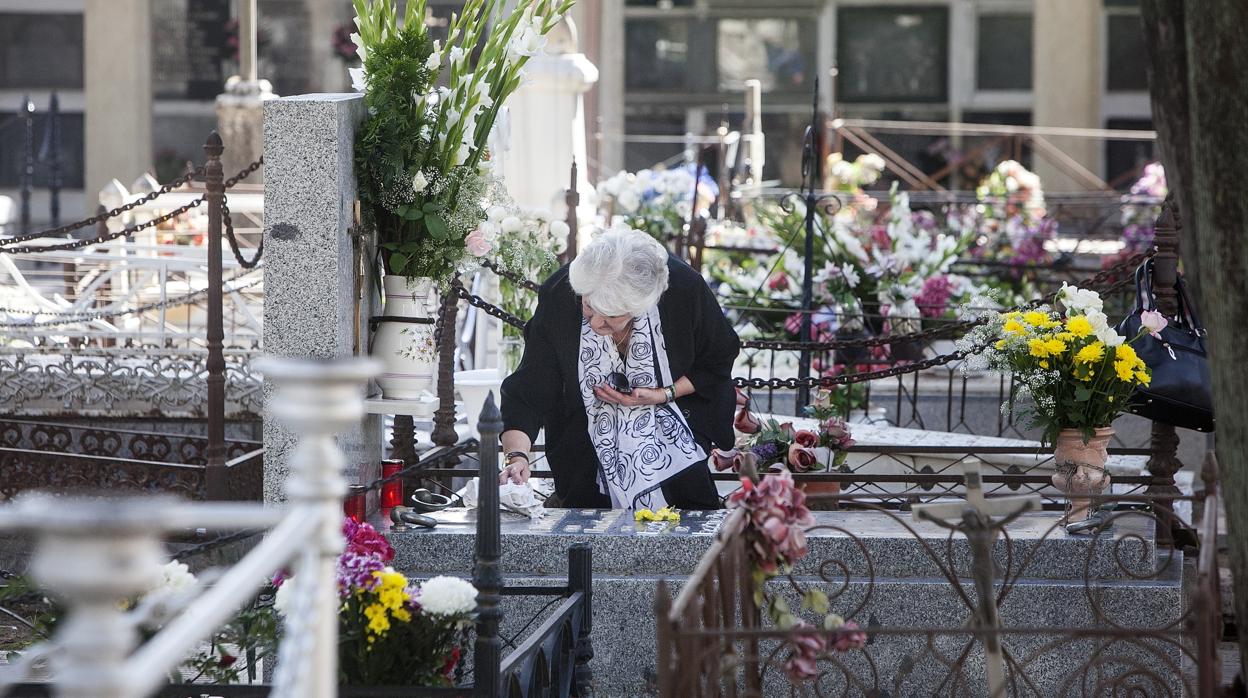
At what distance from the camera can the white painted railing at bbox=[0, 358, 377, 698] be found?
1.60 m

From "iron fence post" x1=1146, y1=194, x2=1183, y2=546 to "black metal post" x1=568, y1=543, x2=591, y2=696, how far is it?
6.77ft

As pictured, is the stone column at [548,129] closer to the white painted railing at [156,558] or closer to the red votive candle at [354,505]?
the red votive candle at [354,505]

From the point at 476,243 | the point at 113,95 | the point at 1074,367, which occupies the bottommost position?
the point at 1074,367

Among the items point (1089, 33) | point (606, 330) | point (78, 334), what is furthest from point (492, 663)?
Result: point (1089, 33)

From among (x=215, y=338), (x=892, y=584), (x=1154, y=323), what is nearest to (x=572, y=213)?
(x=215, y=338)

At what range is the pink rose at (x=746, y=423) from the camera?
6062 mm

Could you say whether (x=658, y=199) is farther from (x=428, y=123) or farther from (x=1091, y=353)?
(x=1091, y=353)

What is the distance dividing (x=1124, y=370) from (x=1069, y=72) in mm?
17812

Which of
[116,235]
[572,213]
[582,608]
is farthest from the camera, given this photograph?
[572,213]

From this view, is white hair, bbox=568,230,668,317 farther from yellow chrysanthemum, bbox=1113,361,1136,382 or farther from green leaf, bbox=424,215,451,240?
yellow chrysanthemum, bbox=1113,361,1136,382

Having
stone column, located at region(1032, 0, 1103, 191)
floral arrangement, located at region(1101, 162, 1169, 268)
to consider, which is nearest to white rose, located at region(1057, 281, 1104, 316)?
floral arrangement, located at region(1101, 162, 1169, 268)

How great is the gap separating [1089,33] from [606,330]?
18316 mm

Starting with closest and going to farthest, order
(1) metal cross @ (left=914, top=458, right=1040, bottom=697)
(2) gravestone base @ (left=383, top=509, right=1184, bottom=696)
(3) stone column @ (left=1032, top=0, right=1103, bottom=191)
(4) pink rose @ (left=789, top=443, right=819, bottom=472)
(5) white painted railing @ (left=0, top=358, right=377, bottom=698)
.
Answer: (5) white painted railing @ (left=0, top=358, right=377, bottom=698)
(1) metal cross @ (left=914, top=458, right=1040, bottom=697)
(2) gravestone base @ (left=383, top=509, right=1184, bottom=696)
(4) pink rose @ (left=789, top=443, right=819, bottom=472)
(3) stone column @ (left=1032, top=0, right=1103, bottom=191)

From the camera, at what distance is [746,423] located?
20.0 ft
